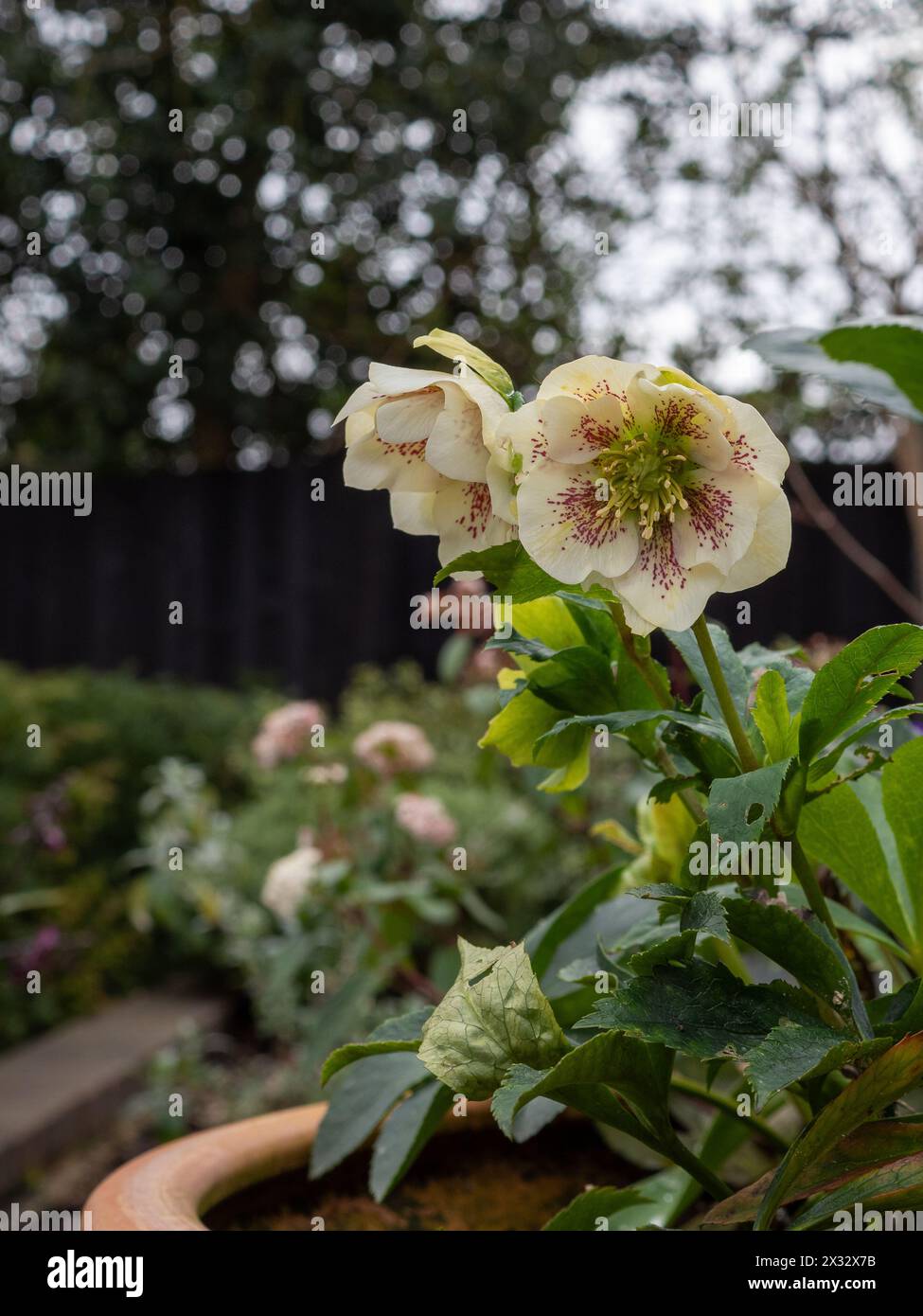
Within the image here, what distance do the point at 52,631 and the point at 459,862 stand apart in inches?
180

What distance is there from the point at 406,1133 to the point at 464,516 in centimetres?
37

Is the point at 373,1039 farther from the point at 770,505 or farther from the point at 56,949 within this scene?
the point at 56,949

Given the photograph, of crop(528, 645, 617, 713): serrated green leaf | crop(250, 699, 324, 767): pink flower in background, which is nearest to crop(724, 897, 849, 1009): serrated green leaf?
crop(528, 645, 617, 713): serrated green leaf

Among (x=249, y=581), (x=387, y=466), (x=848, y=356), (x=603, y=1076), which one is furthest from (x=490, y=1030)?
(x=249, y=581)

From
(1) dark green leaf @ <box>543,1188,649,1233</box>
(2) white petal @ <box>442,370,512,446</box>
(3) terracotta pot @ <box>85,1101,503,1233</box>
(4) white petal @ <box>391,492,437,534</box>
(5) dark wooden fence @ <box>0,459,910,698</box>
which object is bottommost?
(3) terracotta pot @ <box>85,1101,503,1233</box>

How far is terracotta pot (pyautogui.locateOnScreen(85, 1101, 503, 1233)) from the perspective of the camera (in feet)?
2.12

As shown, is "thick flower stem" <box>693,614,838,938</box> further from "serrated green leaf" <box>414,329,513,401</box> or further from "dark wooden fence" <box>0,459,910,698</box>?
"dark wooden fence" <box>0,459,910,698</box>

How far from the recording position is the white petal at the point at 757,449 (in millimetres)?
504

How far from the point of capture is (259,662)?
5.74 metres

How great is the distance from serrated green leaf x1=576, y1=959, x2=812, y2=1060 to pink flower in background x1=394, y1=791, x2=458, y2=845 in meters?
1.48

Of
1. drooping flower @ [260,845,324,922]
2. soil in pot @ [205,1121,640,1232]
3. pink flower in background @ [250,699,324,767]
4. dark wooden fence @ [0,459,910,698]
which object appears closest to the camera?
soil in pot @ [205,1121,640,1232]

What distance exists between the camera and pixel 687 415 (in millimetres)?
510

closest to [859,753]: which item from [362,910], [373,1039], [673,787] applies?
[673,787]

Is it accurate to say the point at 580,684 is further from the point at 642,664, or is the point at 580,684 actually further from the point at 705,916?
the point at 705,916
